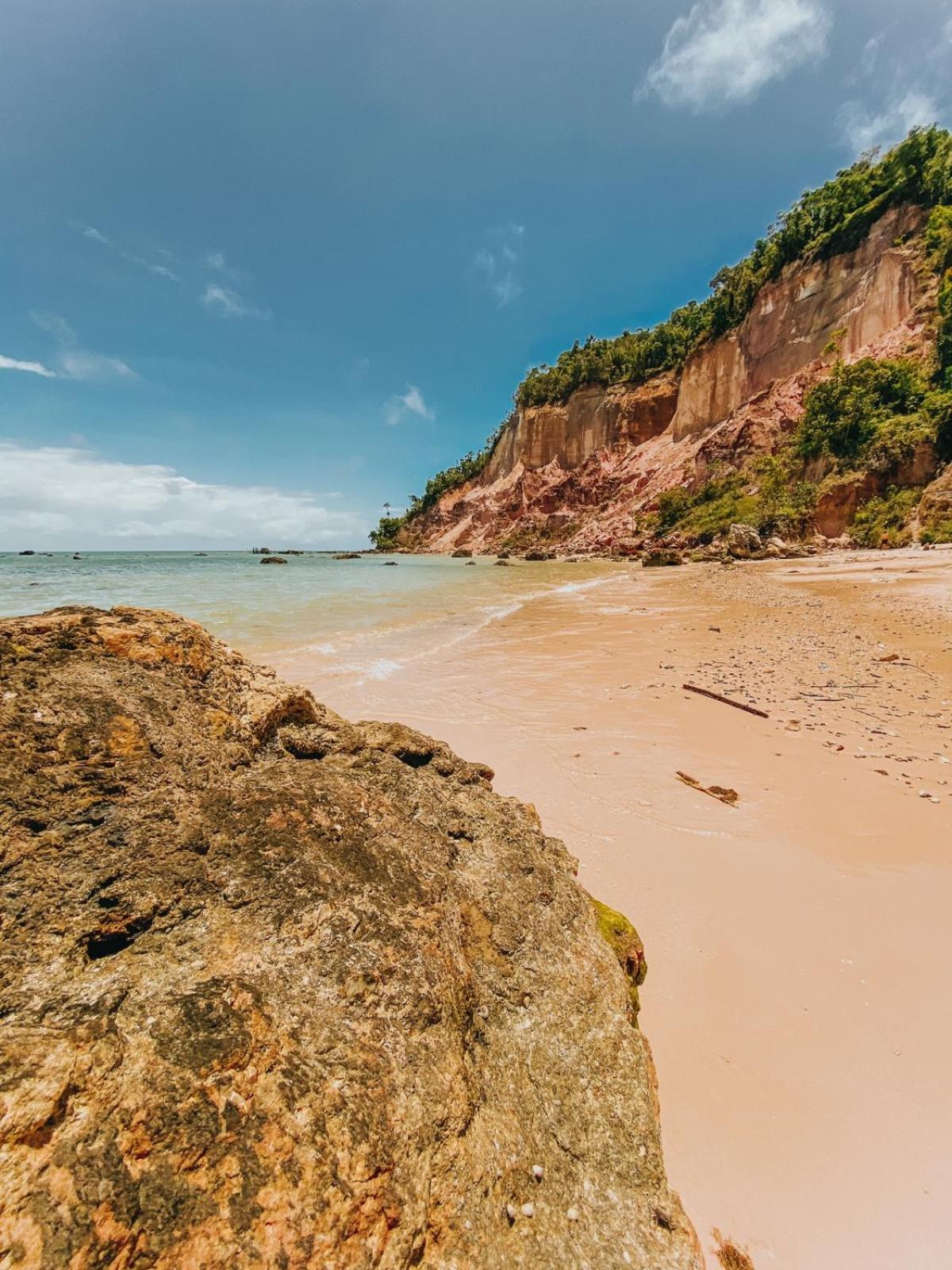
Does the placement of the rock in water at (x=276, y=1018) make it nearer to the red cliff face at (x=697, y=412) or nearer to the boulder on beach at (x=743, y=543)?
the boulder on beach at (x=743, y=543)

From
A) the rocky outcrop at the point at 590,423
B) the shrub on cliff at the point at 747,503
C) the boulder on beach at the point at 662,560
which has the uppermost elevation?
the rocky outcrop at the point at 590,423

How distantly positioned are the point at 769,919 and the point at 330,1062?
2.79 metres

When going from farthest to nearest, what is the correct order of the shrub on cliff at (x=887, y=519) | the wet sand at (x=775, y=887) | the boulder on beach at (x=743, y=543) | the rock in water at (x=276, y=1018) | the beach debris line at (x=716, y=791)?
the boulder on beach at (x=743, y=543) → the shrub on cliff at (x=887, y=519) → the beach debris line at (x=716, y=791) → the wet sand at (x=775, y=887) → the rock in water at (x=276, y=1018)

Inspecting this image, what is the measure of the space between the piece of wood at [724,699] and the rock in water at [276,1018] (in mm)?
4401

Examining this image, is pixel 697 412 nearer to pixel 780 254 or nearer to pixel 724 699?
pixel 780 254

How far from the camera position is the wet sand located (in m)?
1.91

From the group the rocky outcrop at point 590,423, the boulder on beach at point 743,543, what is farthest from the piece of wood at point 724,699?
the rocky outcrop at point 590,423

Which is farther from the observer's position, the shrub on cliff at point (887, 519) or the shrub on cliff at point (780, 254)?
the shrub on cliff at point (780, 254)

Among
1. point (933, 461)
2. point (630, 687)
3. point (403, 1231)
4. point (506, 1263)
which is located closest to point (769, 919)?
point (506, 1263)

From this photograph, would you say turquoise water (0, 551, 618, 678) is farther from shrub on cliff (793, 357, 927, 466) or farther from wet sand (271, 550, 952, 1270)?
shrub on cliff (793, 357, 927, 466)

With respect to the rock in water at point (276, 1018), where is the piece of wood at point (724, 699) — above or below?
below

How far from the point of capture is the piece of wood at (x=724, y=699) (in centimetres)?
613

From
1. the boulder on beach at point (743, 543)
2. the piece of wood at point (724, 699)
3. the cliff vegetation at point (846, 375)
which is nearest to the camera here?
the piece of wood at point (724, 699)

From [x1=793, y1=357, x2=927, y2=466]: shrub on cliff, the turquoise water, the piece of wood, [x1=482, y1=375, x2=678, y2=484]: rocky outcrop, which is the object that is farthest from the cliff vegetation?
the piece of wood
